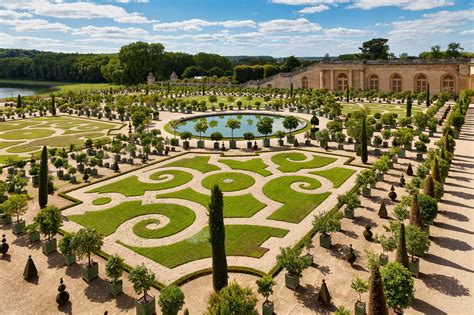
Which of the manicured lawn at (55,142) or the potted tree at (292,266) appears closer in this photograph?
the potted tree at (292,266)

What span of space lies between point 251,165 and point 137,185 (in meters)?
10.6

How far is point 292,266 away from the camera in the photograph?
54.5 feet

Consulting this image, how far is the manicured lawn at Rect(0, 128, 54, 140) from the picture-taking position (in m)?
50.5

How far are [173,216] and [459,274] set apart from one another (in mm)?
16068

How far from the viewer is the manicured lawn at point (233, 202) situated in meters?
24.6

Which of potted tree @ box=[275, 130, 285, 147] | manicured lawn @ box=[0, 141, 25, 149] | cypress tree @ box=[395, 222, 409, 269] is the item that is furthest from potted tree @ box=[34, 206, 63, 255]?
manicured lawn @ box=[0, 141, 25, 149]

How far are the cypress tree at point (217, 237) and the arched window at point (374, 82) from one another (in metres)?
87.9

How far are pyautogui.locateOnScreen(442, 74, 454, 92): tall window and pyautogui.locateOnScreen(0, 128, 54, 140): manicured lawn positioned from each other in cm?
7963

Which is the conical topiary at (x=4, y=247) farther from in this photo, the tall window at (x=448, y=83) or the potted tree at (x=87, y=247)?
the tall window at (x=448, y=83)

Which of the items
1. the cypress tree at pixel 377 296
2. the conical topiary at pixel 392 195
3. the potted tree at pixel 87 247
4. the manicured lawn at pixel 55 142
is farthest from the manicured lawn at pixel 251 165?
the manicured lawn at pixel 55 142

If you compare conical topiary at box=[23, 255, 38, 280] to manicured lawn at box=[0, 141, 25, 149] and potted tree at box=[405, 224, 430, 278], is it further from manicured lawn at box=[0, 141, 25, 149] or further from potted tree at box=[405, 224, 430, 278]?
manicured lawn at box=[0, 141, 25, 149]

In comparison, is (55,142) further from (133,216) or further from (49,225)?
(49,225)

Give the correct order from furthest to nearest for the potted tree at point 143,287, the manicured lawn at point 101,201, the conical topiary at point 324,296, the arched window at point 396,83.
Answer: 1. the arched window at point 396,83
2. the manicured lawn at point 101,201
3. the conical topiary at point 324,296
4. the potted tree at point 143,287

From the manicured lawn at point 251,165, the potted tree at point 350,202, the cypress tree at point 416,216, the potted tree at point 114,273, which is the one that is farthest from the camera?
the manicured lawn at point 251,165
